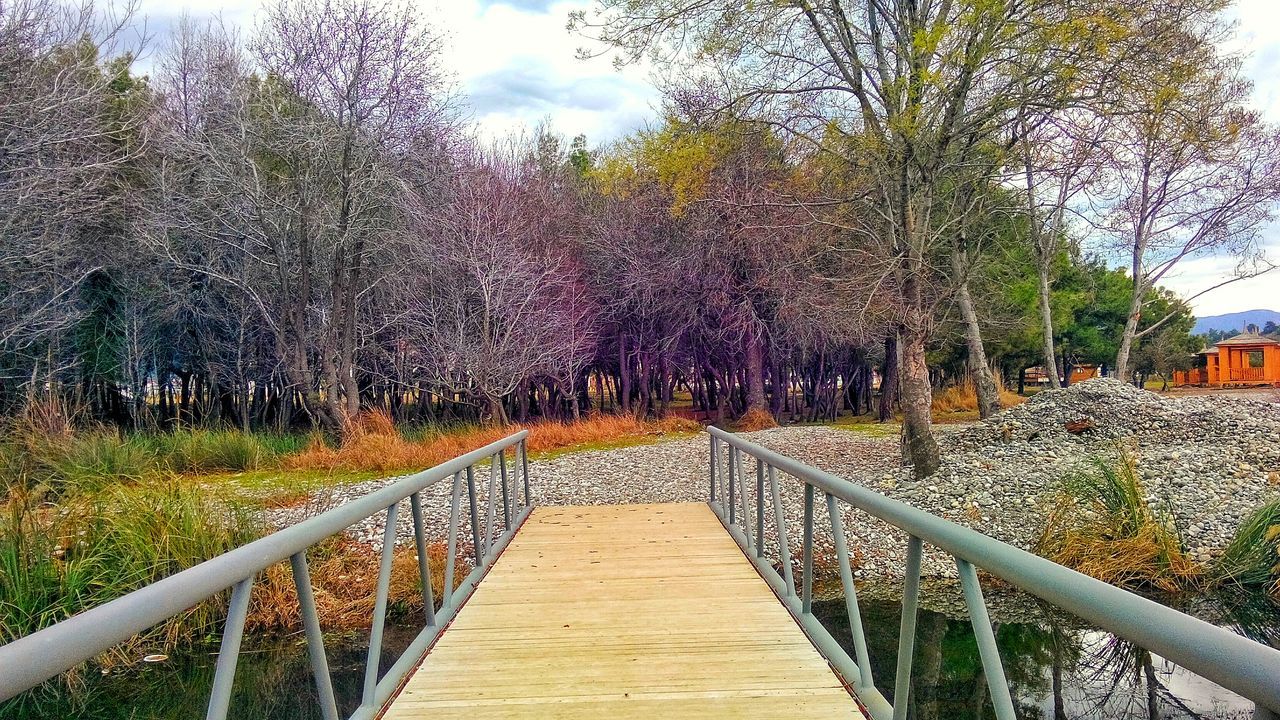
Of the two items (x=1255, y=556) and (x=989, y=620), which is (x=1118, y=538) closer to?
(x=1255, y=556)

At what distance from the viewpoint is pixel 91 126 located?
12.7 m

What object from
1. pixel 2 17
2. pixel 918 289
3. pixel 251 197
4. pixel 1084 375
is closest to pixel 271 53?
pixel 251 197

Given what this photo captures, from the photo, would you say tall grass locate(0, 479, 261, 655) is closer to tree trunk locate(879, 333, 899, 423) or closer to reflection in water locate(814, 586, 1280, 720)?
reflection in water locate(814, 586, 1280, 720)

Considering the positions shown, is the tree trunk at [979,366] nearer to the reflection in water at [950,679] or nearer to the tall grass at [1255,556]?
the tall grass at [1255,556]

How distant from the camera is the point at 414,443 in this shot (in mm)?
13203

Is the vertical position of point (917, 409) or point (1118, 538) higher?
point (917, 409)

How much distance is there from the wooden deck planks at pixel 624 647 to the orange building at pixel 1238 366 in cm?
3971

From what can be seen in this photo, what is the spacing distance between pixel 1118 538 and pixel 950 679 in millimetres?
2872

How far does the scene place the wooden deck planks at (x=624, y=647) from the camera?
2875mm

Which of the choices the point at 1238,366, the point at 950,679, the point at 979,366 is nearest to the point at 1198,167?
the point at 979,366

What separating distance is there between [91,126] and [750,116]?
11.1 metres

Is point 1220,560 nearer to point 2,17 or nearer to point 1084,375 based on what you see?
point 2,17

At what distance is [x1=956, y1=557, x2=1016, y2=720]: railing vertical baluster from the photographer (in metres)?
1.74

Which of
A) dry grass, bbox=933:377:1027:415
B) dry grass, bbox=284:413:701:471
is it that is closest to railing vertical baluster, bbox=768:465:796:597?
dry grass, bbox=284:413:701:471
